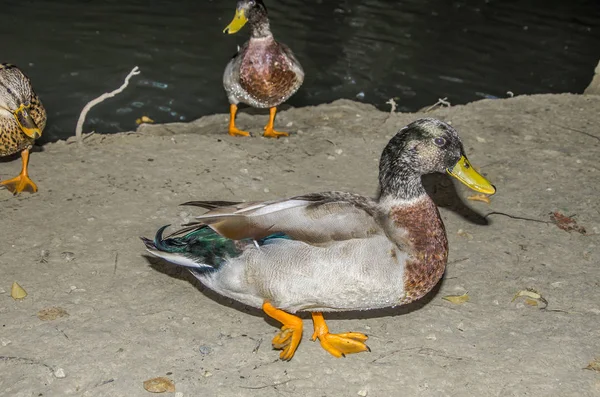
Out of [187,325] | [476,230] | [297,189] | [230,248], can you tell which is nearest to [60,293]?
[187,325]

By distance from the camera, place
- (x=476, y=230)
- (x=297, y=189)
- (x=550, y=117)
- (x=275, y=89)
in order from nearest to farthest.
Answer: (x=476, y=230) → (x=297, y=189) → (x=275, y=89) → (x=550, y=117)

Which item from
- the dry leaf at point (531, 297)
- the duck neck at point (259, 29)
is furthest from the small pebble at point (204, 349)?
the duck neck at point (259, 29)

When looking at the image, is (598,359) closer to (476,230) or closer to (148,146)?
(476,230)

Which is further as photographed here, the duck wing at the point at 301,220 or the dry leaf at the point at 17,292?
the dry leaf at the point at 17,292

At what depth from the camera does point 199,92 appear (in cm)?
721

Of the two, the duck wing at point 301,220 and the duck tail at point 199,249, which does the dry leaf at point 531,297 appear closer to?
the duck wing at point 301,220

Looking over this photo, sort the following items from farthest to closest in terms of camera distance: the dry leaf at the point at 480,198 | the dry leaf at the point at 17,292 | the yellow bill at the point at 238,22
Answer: the yellow bill at the point at 238,22
the dry leaf at the point at 480,198
the dry leaf at the point at 17,292

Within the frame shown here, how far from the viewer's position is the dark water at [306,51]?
7.07 m

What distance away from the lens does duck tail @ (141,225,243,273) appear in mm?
3342

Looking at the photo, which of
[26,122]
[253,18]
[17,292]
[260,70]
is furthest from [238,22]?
[17,292]

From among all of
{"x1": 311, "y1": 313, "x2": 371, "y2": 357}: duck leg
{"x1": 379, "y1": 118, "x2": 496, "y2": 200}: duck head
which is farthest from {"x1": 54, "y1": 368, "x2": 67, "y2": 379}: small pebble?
{"x1": 379, "y1": 118, "x2": 496, "y2": 200}: duck head

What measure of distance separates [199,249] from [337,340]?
79 cm

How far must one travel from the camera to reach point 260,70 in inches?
231

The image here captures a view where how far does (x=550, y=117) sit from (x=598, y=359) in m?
3.26
